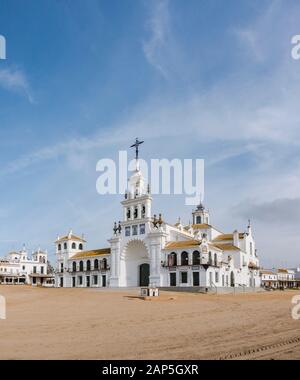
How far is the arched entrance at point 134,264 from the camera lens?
179ft

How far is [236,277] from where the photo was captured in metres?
57.4

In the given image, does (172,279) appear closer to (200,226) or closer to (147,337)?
(200,226)

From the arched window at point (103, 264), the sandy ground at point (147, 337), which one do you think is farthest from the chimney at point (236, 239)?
the sandy ground at point (147, 337)

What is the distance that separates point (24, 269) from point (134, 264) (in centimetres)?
3981

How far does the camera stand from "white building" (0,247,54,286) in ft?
273

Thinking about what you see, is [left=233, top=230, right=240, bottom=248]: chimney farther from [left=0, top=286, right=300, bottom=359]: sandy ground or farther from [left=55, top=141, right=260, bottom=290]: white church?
[left=0, top=286, right=300, bottom=359]: sandy ground

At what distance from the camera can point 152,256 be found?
51.9m

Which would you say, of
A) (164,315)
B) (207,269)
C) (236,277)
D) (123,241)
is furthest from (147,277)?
(164,315)

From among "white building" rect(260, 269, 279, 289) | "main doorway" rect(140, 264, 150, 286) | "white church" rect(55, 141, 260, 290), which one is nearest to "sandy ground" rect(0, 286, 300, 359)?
"white church" rect(55, 141, 260, 290)

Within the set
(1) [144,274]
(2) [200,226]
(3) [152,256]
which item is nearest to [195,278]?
(3) [152,256]

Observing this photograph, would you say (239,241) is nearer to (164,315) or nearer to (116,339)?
(164,315)

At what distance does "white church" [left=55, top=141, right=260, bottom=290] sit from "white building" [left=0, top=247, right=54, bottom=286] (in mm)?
21267

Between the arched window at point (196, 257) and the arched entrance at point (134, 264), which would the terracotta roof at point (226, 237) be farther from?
the arched window at point (196, 257)
